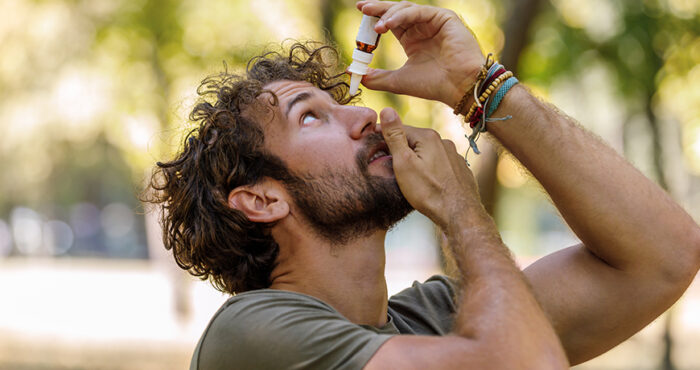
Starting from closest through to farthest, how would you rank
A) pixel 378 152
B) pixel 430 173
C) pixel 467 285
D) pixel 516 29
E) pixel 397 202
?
1. pixel 467 285
2. pixel 430 173
3. pixel 397 202
4. pixel 378 152
5. pixel 516 29

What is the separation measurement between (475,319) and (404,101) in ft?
29.1

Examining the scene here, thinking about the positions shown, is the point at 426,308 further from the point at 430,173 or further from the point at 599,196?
the point at 599,196

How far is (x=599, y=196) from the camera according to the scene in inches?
104

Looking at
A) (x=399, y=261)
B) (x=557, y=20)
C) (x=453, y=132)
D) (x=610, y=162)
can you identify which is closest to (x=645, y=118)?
(x=557, y=20)

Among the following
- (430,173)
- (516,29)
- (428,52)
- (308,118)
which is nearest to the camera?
(430,173)

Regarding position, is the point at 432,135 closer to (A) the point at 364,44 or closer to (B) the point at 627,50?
(A) the point at 364,44

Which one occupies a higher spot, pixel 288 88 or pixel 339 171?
pixel 288 88

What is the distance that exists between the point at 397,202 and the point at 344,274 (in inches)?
11.4

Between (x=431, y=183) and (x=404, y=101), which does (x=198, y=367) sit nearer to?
(x=431, y=183)

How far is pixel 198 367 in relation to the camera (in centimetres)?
Answer: 229

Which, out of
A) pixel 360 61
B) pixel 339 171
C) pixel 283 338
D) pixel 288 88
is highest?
pixel 360 61

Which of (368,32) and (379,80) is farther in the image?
(379,80)

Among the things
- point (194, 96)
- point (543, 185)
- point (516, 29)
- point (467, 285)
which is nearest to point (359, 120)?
point (543, 185)

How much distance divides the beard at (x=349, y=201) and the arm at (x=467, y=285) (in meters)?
0.10
